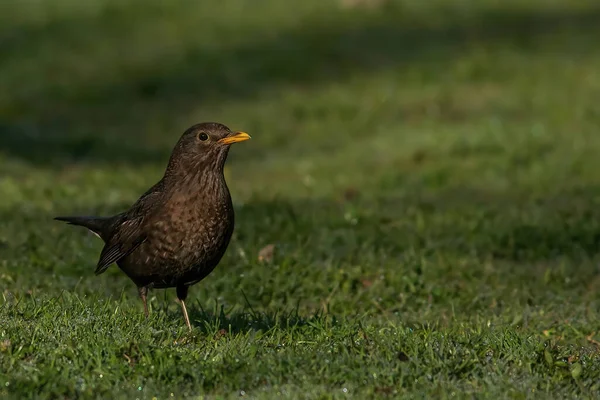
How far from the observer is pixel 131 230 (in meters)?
9.12

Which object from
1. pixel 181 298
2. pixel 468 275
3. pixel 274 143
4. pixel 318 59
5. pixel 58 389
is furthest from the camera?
pixel 318 59

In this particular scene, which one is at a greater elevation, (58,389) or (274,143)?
(58,389)

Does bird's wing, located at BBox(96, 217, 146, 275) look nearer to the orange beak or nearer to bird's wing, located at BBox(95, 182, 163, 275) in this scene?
bird's wing, located at BBox(95, 182, 163, 275)

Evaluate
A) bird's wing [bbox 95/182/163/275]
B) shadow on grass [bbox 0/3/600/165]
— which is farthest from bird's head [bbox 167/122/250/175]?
shadow on grass [bbox 0/3/600/165]

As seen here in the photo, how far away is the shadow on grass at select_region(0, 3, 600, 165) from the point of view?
72.9 feet

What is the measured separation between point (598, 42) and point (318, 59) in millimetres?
6396

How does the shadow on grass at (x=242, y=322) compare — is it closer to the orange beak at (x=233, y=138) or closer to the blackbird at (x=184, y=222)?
the blackbird at (x=184, y=222)

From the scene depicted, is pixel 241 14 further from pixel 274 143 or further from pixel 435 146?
pixel 435 146

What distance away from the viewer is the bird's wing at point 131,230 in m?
8.95

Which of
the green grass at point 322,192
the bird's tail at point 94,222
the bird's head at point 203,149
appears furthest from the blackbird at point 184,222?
the bird's tail at point 94,222

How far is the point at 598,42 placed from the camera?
25594 mm

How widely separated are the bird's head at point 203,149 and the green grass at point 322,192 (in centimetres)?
121

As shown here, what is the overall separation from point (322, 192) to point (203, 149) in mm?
7872

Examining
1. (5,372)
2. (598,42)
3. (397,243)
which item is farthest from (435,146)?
(5,372)
